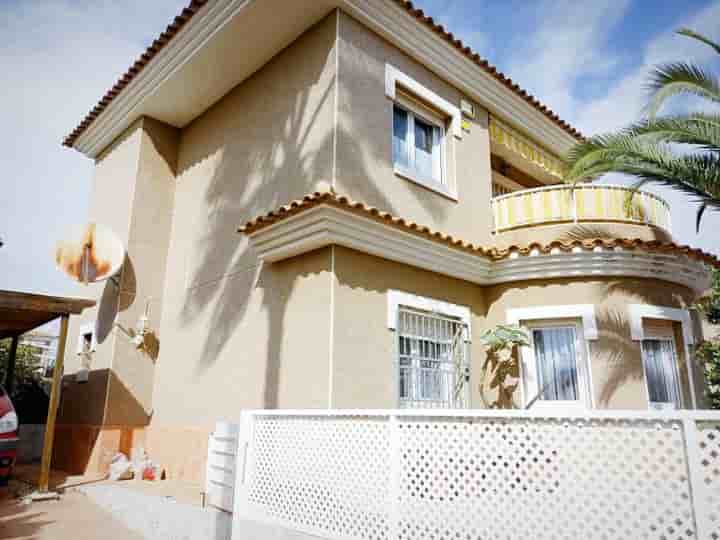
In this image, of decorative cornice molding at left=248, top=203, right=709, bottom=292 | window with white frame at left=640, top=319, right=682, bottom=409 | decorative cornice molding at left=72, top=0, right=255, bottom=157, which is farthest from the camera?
window with white frame at left=640, top=319, right=682, bottom=409

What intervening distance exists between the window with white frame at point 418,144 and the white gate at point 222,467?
578 centimetres

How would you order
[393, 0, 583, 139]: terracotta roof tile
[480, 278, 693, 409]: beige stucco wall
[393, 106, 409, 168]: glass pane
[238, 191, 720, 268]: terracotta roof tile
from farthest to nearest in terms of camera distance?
[393, 106, 409, 168]: glass pane < [393, 0, 583, 139]: terracotta roof tile < [480, 278, 693, 409]: beige stucco wall < [238, 191, 720, 268]: terracotta roof tile

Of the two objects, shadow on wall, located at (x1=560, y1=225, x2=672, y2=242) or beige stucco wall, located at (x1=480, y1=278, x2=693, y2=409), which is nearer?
beige stucco wall, located at (x1=480, y1=278, x2=693, y2=409)

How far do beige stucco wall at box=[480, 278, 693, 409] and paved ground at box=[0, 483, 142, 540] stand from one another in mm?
8029

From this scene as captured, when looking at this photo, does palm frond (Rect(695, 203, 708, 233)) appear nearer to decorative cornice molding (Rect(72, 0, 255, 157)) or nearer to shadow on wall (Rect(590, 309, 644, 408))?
shadow on wall (Rect(590, 309, 644, 408))

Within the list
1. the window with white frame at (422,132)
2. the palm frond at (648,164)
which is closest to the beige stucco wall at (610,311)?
the palm frond at (648,164)

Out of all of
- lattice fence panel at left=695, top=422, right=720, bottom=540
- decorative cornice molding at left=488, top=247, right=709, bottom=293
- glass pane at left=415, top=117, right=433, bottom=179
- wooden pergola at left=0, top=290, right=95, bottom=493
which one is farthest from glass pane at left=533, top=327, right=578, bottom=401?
wooden pergola at left=0, top=290, right=95, bottom=493

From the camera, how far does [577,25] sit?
41.2 ft

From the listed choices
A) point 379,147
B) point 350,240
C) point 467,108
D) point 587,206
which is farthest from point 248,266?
point 587,206

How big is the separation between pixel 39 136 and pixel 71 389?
10051 mm

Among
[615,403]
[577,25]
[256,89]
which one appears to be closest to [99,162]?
[256,89]

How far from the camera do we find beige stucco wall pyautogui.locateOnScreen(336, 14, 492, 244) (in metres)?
9.79

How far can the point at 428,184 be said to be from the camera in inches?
440

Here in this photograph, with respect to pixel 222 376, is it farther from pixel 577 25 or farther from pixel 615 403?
pixel 577 25
